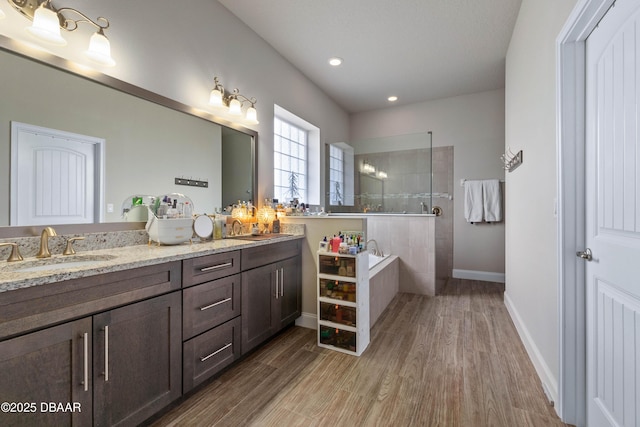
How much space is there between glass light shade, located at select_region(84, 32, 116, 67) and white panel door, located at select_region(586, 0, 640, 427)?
237cm

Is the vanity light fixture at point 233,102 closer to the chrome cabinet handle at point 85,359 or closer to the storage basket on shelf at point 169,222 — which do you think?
the storage basket on shelf at point 169,222

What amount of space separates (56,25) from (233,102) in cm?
116

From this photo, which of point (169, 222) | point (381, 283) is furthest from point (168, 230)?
point (381, 283)

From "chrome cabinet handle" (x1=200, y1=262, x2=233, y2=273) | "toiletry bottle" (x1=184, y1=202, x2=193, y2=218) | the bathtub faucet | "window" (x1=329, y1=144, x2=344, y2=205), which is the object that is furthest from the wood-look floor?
"window" (x1=329, y1=144, x2=344, y2=205)

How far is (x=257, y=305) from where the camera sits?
2023mm

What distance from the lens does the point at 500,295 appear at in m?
3.47

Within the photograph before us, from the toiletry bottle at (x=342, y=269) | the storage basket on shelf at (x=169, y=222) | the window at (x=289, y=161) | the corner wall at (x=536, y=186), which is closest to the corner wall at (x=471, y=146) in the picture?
the corner wall at (x=536, y=186)

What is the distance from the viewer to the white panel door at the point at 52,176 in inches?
53.0

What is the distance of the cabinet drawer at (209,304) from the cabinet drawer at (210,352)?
49 millimetres

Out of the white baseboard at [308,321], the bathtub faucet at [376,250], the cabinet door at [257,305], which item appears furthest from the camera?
the bathtub faucet at [376,250]

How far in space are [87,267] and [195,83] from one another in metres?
1.62

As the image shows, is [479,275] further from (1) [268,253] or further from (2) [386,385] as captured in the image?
(1) [268,253]

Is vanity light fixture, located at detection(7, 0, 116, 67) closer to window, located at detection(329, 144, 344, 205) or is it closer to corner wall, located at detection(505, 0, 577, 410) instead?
corner wall, located at detection(505, 0, 577, 410)

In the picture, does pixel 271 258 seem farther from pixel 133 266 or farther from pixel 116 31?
pixel 116 31
